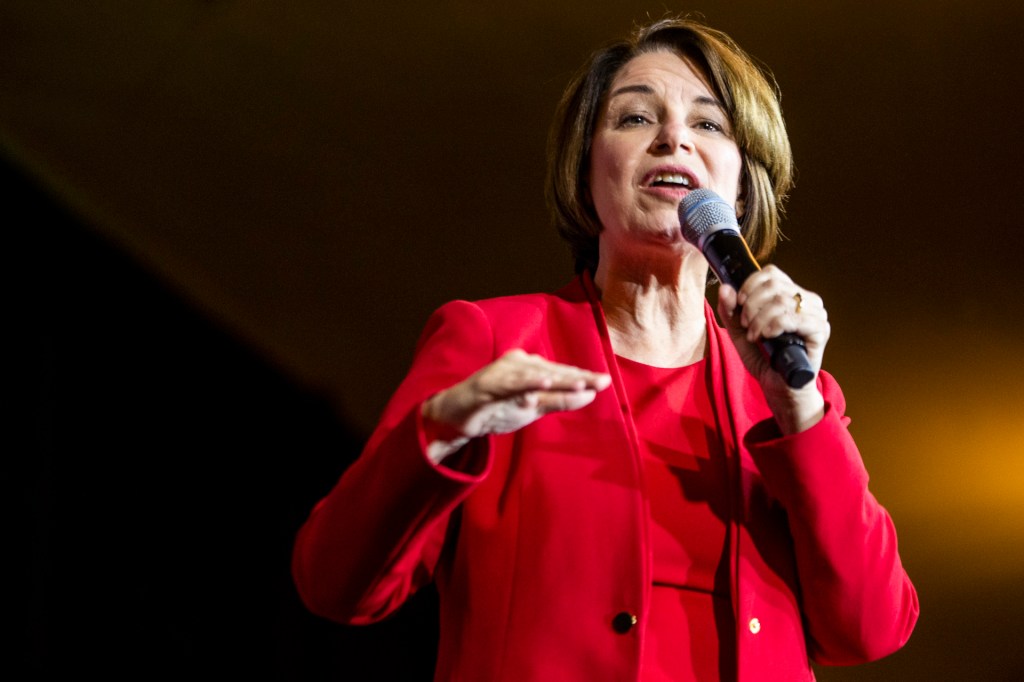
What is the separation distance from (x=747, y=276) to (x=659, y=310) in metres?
0.37

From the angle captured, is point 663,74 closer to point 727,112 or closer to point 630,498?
point 727,112

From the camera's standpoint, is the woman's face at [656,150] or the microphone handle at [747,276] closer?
the microphone handle at [747,276]

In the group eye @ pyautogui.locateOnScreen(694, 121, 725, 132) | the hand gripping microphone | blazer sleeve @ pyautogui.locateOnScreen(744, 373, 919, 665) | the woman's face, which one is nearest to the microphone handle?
the hand gripping microphone

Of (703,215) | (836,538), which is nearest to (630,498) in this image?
(836,538)

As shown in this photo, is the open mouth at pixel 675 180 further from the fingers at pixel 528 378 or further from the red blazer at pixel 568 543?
the fingers at pixel 528 378

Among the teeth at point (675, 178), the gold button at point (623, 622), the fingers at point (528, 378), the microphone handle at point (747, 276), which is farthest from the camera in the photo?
the teeth at point (675, 178)

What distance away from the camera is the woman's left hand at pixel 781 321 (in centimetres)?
A: 107

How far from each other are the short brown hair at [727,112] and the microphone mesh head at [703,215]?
0.94 ft

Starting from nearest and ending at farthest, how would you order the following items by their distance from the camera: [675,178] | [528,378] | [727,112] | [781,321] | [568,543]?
[528,378] → [781,321] → [568,543] → [675,178] → [727,112]

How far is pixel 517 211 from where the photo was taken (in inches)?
104

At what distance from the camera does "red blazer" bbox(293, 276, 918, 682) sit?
111cm

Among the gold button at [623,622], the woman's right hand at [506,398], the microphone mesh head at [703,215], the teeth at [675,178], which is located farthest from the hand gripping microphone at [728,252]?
the gold button at [623,622]

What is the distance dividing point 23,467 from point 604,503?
156 centimetres

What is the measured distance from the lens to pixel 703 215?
126 centimetres
